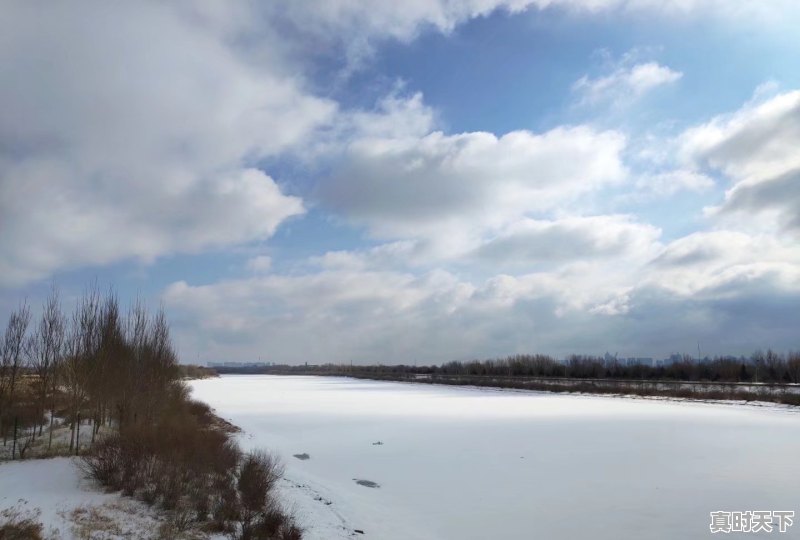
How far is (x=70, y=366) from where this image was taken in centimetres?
1964

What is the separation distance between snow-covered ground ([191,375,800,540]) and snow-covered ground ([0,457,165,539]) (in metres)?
3.05

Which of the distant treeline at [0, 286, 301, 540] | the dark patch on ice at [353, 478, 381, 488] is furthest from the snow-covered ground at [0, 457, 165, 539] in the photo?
the dark patch on ice at [353, 478, 381, 488]

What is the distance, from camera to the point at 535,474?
1470cm

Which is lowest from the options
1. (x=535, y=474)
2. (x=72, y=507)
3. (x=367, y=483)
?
(x=367, y=483)

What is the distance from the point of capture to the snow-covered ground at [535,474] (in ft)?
34.6

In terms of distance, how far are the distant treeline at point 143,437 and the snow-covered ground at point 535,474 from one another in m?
1.20

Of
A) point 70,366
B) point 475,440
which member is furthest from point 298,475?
point 70,366

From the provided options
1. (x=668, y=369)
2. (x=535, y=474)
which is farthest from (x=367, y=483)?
(x=668, y=369)

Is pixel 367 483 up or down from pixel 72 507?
down

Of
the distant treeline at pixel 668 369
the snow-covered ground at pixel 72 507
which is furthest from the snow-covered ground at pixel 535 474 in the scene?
A: the distant treeline at pixel 668 369

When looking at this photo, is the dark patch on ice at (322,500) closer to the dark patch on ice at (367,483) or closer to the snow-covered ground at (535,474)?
the snow-covered ground at (535,474)

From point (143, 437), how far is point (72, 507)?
3.55 metres

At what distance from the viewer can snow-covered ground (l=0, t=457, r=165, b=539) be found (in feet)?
29.6

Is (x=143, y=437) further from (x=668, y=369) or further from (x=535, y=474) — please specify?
(x=668, y=369)
